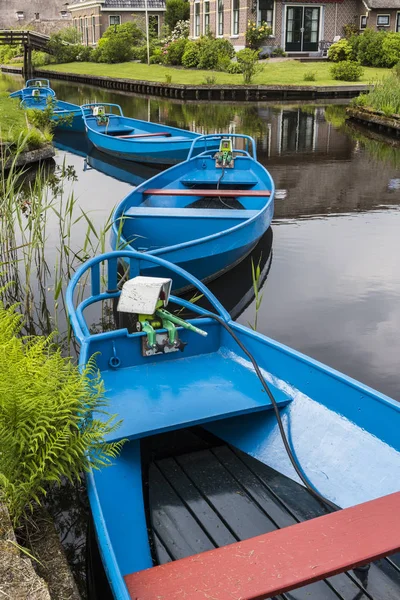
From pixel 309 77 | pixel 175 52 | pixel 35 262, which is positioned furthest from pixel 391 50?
pixel 35 262

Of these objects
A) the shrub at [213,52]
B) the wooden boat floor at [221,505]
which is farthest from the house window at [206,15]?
the wooden boat floor at [221,505]

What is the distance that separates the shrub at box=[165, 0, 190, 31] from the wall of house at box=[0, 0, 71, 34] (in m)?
18.8

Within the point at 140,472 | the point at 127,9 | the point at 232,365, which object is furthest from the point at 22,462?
the point at 127,9

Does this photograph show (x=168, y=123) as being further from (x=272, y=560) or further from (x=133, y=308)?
(x=272, y=560)

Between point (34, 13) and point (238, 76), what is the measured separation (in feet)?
130

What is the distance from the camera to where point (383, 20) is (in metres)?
33.5

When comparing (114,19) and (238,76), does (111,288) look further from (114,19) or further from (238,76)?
(114,19)

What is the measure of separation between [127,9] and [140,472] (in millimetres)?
47586

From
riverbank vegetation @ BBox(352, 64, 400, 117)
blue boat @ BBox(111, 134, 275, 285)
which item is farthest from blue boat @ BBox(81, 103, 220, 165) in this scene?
riverbank vegetation @ BBox(352, 64, 400, 117)

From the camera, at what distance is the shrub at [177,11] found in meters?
40.3

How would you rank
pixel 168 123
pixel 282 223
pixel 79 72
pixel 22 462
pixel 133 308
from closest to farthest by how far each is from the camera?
pixel 22 462 < pixel 133 308 < pixel 282 223 < pixel 168 123 < pixel 79 72

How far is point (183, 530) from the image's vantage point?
3.02m

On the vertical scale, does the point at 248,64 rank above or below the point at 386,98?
above

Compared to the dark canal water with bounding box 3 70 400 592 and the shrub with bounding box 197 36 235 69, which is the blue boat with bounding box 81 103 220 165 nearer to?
the dark canal water with bounding box 3 70 400 592
